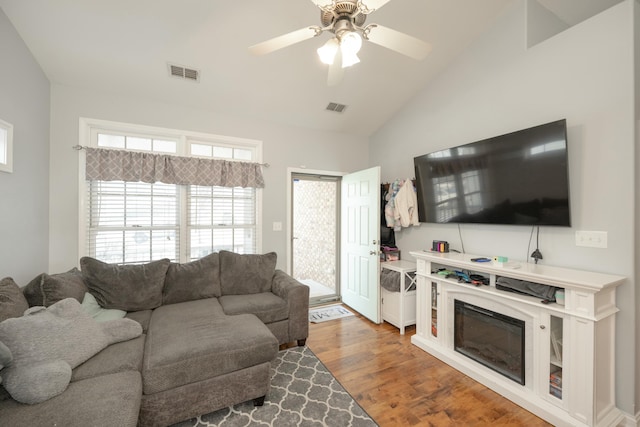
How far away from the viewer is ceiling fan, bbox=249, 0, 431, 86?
Answer: 137cm

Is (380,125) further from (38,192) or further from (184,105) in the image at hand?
(38,192)

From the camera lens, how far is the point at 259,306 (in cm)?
256

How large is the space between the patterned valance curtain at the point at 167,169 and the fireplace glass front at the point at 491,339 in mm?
2695

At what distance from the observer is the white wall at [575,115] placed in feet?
5.79

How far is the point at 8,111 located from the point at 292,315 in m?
2.82

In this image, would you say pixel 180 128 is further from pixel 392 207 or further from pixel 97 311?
→ pixel 392 207

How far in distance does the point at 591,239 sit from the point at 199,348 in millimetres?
2850

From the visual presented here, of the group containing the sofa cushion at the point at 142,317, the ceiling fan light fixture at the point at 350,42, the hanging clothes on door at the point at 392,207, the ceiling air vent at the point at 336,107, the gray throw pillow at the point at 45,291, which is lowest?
the sofa cushion at the point at 142,317

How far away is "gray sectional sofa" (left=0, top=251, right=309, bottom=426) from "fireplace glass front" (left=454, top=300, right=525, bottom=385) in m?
1.48

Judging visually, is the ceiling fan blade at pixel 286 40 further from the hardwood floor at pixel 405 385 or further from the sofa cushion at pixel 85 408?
the hardwood floor at pixel 405 385

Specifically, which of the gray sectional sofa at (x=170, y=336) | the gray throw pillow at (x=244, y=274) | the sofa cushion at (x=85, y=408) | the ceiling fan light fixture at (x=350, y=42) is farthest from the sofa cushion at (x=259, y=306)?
the ceiling fan light fixture at (x=350, y=42)

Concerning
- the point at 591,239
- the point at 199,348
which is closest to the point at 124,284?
the point at 199,348

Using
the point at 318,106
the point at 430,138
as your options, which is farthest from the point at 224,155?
the point at 430,138

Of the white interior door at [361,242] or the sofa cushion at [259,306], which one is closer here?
the sofa cushion at [259,306]
